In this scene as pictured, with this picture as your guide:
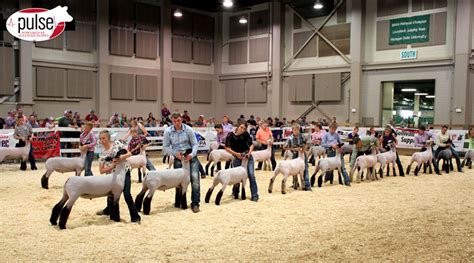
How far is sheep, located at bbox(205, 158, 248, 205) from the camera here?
8766 millimetres

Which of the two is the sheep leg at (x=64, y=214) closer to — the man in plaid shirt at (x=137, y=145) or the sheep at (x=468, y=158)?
the man in plaid shirt at (x=137, y=145)

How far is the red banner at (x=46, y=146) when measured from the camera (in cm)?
1549

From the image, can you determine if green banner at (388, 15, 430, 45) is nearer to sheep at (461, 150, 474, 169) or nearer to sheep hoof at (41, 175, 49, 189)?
sheep at (461, 150, 474, 169)

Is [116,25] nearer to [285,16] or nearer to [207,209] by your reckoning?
[285,16]

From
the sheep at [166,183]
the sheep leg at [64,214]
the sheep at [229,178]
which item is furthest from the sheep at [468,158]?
the sheep leg at [64,214]

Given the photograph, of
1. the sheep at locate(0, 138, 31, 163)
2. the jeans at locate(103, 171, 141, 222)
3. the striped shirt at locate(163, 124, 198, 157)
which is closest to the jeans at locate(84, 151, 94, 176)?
the striped shirt at locate(163, 124, 198, 157)

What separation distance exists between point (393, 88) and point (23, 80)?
19.5m

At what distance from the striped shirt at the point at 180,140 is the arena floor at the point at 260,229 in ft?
3.82

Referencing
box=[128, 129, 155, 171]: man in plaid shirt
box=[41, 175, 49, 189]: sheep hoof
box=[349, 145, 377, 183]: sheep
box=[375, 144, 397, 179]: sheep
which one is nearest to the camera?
box=[41, 175, 49, 189]: sheep hoof

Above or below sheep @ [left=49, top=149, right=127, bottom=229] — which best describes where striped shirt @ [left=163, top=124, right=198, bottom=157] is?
above

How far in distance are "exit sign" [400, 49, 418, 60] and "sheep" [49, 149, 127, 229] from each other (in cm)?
1980

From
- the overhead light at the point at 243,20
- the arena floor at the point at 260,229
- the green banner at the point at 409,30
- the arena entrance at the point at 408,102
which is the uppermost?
the overhead light at the point at 243,20

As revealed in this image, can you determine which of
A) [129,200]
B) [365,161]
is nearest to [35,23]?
[129,200]

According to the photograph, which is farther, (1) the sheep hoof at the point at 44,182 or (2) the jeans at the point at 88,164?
(1) the sheep hoof at the point at 44,182
